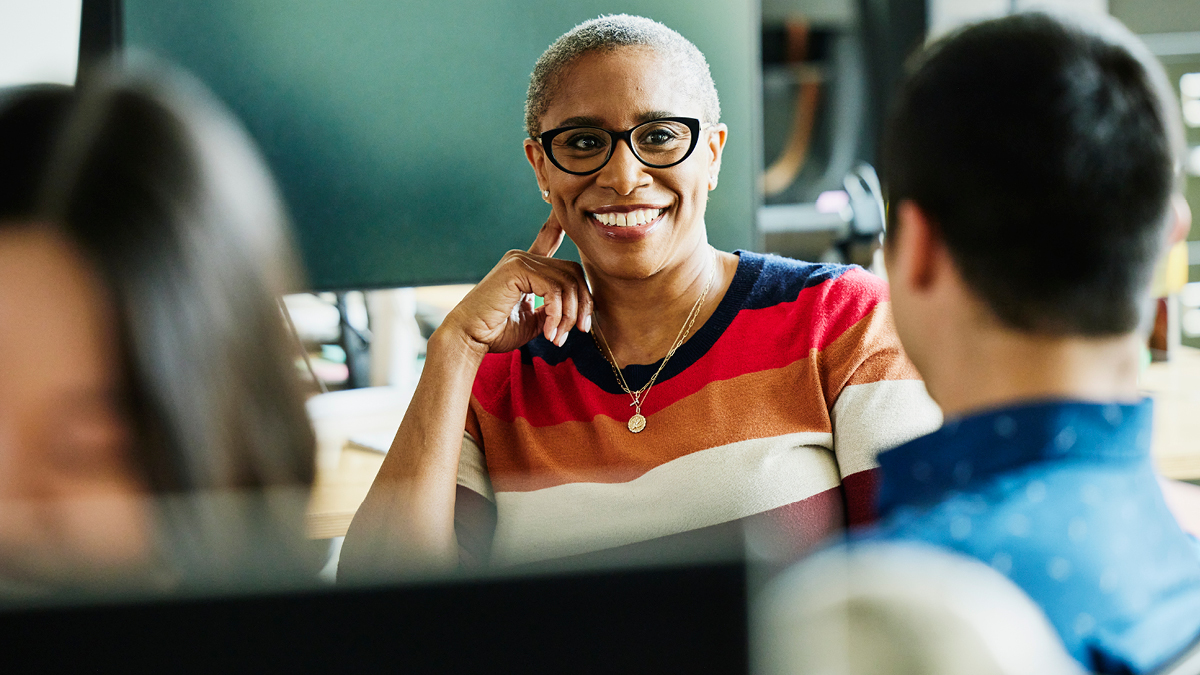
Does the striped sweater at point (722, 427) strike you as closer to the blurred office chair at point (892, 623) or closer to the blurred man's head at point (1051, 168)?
the blurred man's head at point (1051, 168)

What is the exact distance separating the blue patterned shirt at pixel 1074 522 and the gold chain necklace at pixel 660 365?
0.62 metres

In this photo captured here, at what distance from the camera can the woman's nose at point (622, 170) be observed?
1.29 meters

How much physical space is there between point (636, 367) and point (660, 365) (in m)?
0.04

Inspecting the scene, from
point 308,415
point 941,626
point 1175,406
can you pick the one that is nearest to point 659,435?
point 308,415

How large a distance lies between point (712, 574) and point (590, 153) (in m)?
1.08

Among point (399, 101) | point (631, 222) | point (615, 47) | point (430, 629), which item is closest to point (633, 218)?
point (631, 222)

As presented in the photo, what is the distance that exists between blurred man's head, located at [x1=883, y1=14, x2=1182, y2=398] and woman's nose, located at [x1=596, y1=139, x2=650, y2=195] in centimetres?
67

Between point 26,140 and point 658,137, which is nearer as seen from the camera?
point 26,140

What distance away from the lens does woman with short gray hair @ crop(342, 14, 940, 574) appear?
1.16m

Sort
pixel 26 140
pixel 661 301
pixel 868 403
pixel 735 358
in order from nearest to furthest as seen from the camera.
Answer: pixel 26 140
pixel 868 403
pixel 735 358
pixel 661 301

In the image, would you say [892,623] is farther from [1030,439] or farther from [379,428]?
[379,428]

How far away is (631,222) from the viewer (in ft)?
4.31

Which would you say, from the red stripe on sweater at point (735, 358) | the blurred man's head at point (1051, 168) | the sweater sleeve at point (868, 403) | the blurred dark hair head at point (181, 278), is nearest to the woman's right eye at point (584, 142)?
the red stripe on sweater at point (735, 358)

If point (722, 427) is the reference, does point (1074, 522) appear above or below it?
above
